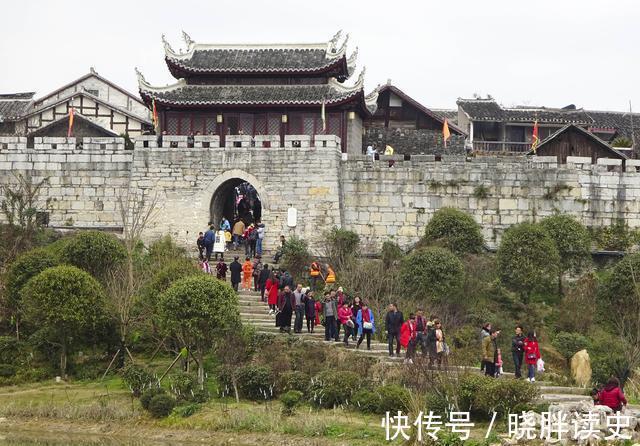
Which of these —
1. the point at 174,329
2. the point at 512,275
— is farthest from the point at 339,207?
the point at 174,329

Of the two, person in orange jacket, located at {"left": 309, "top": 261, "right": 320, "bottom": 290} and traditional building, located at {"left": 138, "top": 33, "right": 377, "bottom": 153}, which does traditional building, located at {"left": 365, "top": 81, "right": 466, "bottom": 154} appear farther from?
person in orange jacket, located at {"left": 309, "top": 261, "right": 320, "bottom": 290}

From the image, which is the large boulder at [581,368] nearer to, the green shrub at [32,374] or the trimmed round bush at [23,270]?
the green shrub at [32,374]

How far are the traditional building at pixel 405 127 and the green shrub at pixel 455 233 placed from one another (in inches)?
377

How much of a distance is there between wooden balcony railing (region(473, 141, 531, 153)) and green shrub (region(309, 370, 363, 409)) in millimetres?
24264

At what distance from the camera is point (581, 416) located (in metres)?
20.3

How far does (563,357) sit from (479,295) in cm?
384

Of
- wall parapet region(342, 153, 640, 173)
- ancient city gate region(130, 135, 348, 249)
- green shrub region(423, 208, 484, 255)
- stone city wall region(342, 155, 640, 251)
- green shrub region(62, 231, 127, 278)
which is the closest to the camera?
green shrub region(62, 231, 127, 278)

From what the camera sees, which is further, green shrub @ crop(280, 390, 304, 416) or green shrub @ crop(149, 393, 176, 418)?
green shrub @ crop(149, 393, 176, 418)

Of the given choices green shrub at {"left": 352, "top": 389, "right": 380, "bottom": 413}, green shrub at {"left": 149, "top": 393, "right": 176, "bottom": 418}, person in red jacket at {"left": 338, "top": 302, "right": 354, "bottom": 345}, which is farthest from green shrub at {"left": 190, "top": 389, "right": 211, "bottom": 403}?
person in red jacket at {"left": 338, "top": 302, "right": 354, "bottom": 345}

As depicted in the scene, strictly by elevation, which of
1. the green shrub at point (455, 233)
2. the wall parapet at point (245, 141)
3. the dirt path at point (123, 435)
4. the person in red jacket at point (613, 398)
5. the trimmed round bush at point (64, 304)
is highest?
the wall parapet at point (245, 141)

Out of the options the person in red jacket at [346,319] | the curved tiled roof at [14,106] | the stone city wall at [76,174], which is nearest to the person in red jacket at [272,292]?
the person in red jacket at [346,319]

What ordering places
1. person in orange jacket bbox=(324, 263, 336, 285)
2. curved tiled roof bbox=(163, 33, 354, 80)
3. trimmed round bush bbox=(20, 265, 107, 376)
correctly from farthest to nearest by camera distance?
curved tiled roof bbox=(163, 33, 354, 80), person in orange jacket bbox=(324, 263, 336, 285), trimmed round bush bbox=(20, 265, 107, 376)

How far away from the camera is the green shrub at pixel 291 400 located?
2389 cm

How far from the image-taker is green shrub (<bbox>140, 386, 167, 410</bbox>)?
24453 millimetres
